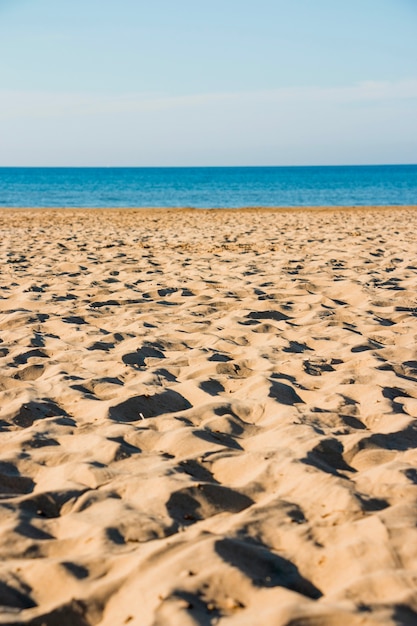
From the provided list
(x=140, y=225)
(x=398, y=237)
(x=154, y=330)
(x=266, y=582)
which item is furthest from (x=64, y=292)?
(x=140, y=225)

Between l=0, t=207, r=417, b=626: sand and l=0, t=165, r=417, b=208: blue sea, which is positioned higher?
l=0, t=165, r=417, b=208: blue sea

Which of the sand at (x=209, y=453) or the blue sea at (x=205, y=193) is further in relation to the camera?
the blue sea at (x=205, y=193)

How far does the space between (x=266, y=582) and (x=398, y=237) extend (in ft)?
32.7

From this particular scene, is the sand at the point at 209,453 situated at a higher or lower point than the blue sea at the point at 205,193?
lower

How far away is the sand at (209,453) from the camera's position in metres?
2.07

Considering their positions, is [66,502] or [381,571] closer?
[381,571]

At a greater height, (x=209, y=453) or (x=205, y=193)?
(x=205, y=193)

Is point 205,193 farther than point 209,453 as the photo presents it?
Yes

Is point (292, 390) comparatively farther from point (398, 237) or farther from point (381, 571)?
point (398, 237)

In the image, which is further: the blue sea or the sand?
the blue sea

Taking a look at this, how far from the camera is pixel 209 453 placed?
3062mm

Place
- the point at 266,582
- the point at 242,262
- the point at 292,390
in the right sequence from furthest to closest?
1. the point at 242,262
2. the point at 292,390
3. the point at 266,582

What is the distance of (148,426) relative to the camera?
342cm

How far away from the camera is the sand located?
207 centimetres
